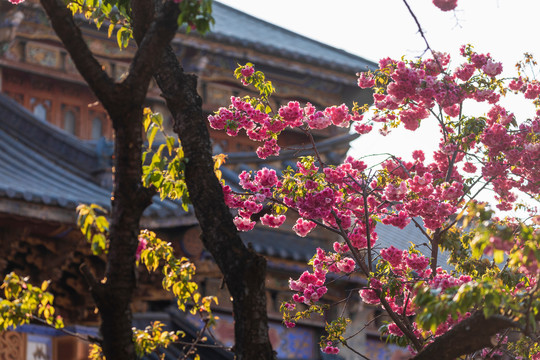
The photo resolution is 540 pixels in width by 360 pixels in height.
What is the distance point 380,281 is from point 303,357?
730 centimetres

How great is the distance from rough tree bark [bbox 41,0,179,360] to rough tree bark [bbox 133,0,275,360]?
1.69 ft

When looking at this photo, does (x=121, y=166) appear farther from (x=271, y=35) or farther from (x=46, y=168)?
(x=271, y=35)

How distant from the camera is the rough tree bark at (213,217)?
503cm

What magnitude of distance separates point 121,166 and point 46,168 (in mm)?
6835

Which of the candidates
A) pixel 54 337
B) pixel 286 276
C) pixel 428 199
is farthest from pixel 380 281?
pixel 286 276

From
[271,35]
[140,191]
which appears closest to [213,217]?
[140,191]

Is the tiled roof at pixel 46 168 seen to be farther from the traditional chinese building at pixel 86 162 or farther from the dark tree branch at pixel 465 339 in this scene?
the dark tree branch at pixel 465 339

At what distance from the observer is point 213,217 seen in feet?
17.4

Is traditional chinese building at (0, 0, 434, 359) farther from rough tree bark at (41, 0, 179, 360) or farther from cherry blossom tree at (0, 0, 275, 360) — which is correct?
rough tree bark at (41, 0, 179, 360)

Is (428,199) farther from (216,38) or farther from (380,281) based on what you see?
(216,38)

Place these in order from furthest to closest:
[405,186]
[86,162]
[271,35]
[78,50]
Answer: [271,35], [86,162], [405,186], [78,50]

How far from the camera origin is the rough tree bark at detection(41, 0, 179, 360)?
15.7 ft

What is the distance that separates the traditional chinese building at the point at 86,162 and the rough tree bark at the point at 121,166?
2.82 meters

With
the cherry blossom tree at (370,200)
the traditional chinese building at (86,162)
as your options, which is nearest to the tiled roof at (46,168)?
the traditional chinese building at (86,162)
